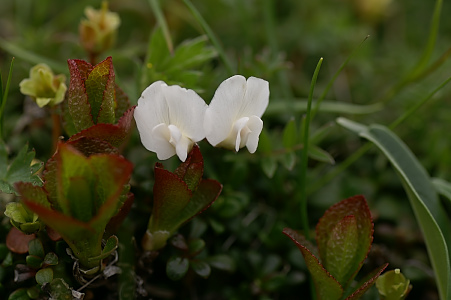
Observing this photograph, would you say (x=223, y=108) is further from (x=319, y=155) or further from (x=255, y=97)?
(x=319, y=155)

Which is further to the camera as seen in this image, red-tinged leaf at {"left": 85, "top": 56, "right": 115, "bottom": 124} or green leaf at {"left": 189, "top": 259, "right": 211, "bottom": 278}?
green leaf at {"left": 189, "top": 259, "right": 211, "bottom": 278}

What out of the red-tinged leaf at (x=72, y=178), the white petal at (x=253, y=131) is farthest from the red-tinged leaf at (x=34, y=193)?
the white petal at (x=253, y=131)

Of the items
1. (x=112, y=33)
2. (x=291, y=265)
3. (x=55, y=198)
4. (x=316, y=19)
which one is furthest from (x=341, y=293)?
(x=316, y=19)

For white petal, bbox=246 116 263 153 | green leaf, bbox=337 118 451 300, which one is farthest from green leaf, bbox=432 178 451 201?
white petal, bbox=246 116 263 153

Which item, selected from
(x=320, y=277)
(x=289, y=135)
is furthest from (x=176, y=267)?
(x=289, y=135)

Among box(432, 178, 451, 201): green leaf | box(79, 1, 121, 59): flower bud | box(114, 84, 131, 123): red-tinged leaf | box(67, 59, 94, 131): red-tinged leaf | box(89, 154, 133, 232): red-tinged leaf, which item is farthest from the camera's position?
box(79, 1, 121, 59): flower bud

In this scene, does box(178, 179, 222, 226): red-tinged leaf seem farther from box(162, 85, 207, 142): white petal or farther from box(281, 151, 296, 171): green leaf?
box(281, 151, 296, 171): green leaf

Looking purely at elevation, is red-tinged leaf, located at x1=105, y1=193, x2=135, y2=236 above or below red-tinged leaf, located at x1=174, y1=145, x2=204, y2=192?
A: below
